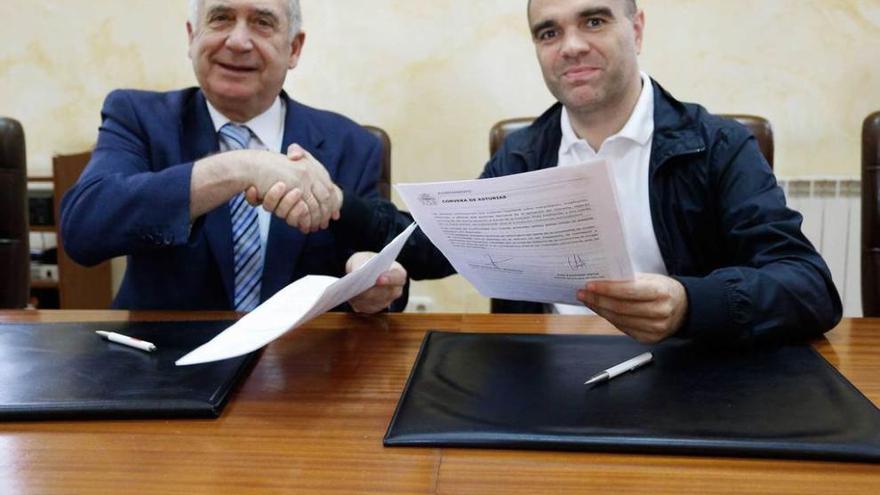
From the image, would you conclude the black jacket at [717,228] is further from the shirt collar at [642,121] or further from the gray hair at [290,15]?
the gray hair at [290,15]

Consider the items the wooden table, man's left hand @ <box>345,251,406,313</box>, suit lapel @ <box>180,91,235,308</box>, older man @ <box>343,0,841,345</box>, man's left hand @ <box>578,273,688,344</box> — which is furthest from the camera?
suit lapel @ <box>180,91,235,308</box>

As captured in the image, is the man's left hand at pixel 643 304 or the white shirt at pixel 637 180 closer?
the man's left hand at pixel 643 304

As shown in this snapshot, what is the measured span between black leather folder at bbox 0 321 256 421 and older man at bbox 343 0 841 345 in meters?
0.48

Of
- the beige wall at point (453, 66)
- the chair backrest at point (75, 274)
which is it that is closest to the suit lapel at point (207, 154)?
the beige wall at point (453, 66)

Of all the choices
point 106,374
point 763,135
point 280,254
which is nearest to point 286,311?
point 106,374

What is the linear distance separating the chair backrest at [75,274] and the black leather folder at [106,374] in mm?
1576

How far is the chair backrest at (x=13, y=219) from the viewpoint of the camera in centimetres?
151

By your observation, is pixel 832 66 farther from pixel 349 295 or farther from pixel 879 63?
pixel 349 295

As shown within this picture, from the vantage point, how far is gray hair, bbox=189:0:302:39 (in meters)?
1.55

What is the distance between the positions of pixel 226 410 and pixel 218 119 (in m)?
0.93

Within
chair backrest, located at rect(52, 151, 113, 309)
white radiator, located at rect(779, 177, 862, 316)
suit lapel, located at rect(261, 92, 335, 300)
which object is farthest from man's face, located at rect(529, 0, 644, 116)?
chair backrest, located at rect(52, 151, 113, 309)

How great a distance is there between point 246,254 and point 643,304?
0.81 meters

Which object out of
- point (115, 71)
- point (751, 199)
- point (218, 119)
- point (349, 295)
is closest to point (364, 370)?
point (349, 295)

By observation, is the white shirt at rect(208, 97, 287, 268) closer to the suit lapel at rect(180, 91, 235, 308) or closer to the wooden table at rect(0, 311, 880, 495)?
the suit lapel at rect(180, 91, 235, 308)
